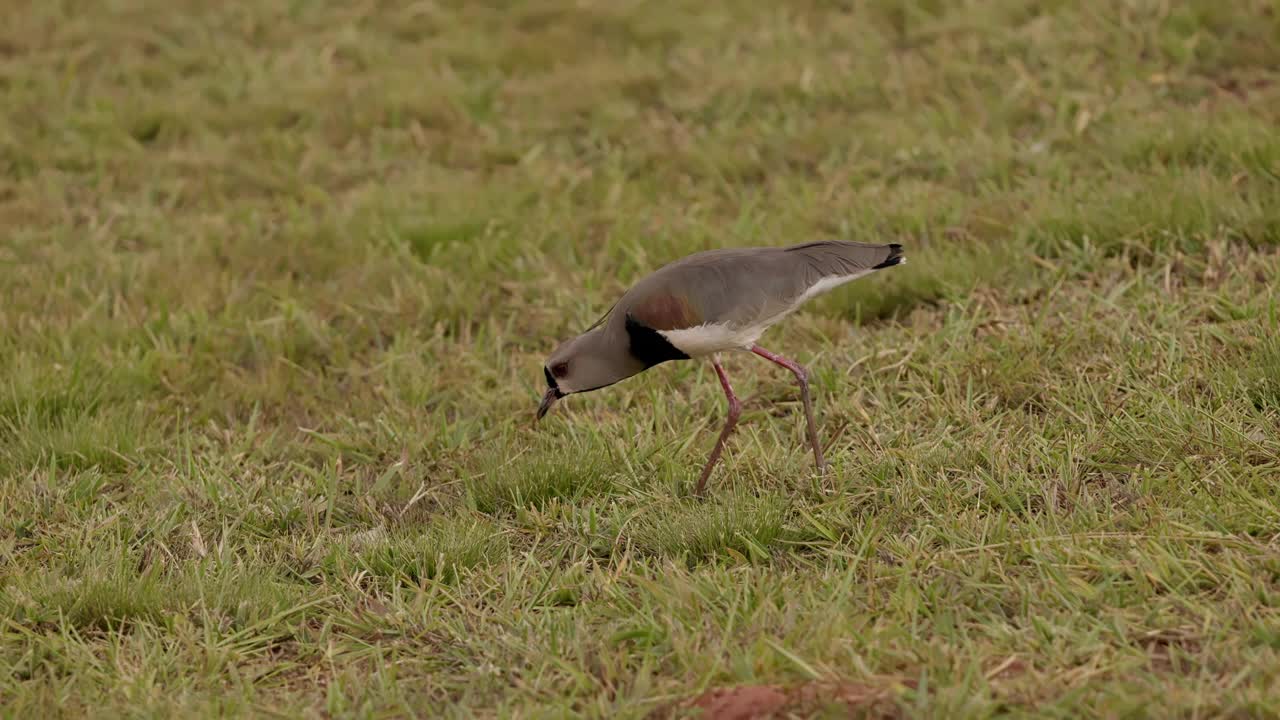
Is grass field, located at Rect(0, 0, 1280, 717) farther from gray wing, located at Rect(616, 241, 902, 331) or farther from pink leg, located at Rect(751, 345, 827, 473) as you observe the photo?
gray wing, located at Rect(616, 241, 902, 331)

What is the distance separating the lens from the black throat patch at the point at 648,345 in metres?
4.45

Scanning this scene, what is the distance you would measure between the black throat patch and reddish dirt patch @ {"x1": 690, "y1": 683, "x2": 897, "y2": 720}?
1.40 metres

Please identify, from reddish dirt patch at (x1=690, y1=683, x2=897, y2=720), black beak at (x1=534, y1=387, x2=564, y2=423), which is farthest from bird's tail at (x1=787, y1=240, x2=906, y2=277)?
reddish dirt patch at (x1=690, y1=683, x2=897, y2=720)

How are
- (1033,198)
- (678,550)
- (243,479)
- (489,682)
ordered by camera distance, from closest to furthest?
(489,682) → (678,550) → (243,479) → (1033,198)

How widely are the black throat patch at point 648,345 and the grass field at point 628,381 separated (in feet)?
1.45

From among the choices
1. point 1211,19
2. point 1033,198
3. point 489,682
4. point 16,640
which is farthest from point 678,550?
point 1211,19

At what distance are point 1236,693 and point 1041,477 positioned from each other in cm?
123

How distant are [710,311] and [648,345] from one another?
0.24 m

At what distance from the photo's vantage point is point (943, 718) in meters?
3.15

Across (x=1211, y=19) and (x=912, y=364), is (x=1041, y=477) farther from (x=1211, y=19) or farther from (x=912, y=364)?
(x=1211, y=19)

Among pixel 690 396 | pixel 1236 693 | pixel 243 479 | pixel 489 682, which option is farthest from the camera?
pixel 690 396

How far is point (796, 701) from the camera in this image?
3.29 metres

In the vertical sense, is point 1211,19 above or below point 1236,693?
above

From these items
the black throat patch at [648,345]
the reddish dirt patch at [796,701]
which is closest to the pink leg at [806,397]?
the black throat patch at [648,345]
